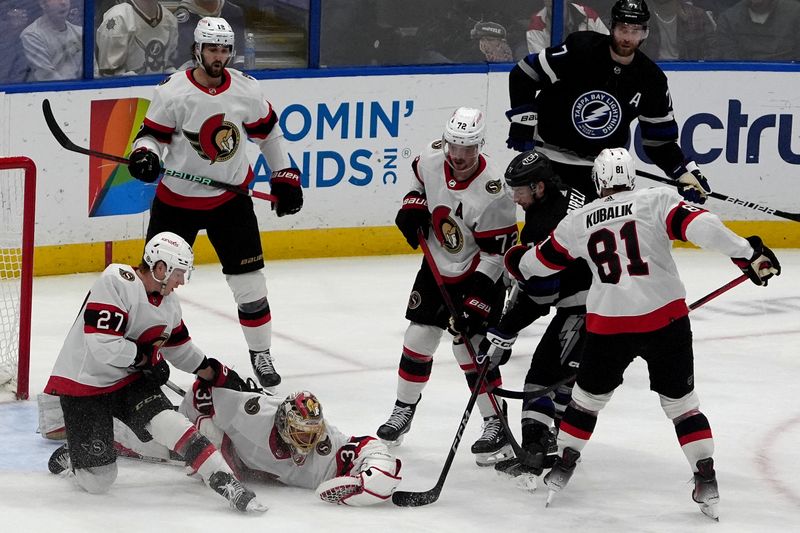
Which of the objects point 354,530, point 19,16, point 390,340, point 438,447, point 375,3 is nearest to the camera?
point 354,530

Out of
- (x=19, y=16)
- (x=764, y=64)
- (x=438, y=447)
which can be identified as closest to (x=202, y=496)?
(x=438, y=447)

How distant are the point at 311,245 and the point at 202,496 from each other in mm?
3459

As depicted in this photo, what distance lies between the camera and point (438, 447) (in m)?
4.83

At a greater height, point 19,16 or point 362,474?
point 19,16

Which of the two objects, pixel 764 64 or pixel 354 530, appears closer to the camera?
pixel 354 530

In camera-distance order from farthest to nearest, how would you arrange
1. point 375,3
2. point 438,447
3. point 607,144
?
point 375,3 → point 607,144 → point 438,447

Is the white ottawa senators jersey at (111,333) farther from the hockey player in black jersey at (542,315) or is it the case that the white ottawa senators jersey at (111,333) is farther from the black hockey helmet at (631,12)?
the black hockey helmet at (631,12)

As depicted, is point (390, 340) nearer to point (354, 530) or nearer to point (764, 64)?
point (354, 530)

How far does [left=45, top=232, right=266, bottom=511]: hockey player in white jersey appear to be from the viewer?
4074 millimetres

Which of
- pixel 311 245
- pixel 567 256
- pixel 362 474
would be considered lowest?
pixel 311 245

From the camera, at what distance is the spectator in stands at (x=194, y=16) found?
709cm

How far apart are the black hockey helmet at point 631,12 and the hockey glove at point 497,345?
1217 millimetres

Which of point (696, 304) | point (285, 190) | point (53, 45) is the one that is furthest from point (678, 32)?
point (696, 304)

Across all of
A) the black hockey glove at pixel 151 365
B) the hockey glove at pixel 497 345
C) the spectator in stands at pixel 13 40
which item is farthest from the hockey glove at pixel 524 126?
the spectator in stands at pixel 13 40
